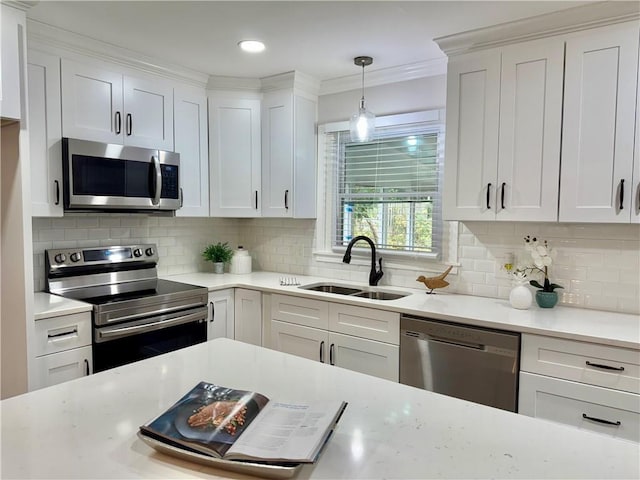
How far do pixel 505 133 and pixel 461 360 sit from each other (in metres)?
1.24

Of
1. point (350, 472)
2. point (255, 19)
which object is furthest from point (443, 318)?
point (255, 19)

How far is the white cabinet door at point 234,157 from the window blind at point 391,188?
0.62 metres

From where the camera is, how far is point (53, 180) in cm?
258

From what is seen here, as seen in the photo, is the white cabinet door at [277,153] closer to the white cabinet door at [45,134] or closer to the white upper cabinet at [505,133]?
the white upper cabinet at [505,133]

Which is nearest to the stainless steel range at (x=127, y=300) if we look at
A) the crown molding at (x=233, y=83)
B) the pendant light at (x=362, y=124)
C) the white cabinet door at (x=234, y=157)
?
the white cabinet door at (x=234, y=157)

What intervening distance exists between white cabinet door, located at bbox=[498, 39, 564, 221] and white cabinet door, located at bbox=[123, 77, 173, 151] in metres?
2.19

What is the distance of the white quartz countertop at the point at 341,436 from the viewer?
0.91 metres

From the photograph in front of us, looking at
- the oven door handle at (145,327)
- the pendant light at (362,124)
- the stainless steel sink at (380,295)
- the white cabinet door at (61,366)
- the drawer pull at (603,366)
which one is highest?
the pendant light at (362,124)

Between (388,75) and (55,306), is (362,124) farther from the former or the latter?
(55,306)

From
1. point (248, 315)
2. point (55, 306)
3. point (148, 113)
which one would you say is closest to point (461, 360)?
point (248, 315)

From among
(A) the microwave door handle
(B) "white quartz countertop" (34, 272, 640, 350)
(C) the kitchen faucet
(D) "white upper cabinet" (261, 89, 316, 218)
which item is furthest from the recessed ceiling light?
(B) "white quartz countertop" (34, 272, 640, 350)

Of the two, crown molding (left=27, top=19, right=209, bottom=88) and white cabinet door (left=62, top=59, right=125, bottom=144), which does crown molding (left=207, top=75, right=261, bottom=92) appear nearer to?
crown molding (left=27, top=19, right=209, bottom=88)

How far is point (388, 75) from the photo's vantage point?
3217 mm

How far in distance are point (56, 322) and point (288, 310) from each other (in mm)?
1369
